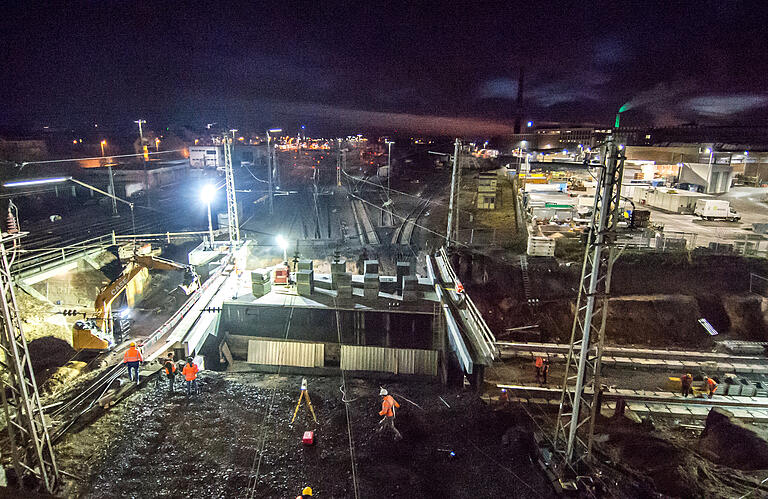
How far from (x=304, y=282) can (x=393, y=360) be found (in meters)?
5.22

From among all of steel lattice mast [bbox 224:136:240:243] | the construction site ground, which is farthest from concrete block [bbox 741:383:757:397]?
steel lattice mast [bbox 224:136:240:243]

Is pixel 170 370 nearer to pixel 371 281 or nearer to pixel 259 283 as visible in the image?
pixel 259 283

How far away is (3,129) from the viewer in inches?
2377

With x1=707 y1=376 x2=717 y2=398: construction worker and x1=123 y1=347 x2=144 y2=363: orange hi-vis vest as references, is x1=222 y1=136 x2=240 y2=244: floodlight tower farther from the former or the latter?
x1=707 y1=376 x2=717 y2=398: construction worker

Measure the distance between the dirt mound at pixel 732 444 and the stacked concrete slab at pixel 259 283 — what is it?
50.8 ft

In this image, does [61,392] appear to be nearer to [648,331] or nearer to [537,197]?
[648,331]

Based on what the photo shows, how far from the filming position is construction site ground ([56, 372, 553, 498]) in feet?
26.6

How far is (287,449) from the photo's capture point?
915 centimetres

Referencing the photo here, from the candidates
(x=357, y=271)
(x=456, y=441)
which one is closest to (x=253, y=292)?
(x=357, y=271)

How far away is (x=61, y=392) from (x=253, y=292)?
7743 millimetres

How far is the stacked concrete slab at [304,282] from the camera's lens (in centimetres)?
1761

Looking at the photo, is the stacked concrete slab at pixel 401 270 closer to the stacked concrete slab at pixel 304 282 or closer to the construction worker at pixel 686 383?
the stacked concrete slab at pixel 304 282

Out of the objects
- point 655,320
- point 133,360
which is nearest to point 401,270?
point 133,360

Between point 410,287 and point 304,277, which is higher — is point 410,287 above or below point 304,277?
below
